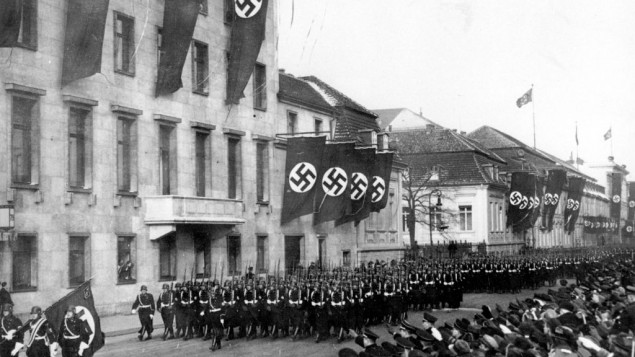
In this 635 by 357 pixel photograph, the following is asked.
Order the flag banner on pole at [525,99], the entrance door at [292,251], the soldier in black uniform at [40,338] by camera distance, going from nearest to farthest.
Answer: the soldier in black uniform at [40,338] → the entrance door at [292,251] → the flag banner on pole at [525,99]

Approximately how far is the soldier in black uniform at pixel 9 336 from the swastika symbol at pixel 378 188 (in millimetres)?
25834

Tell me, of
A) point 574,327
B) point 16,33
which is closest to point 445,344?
point 574,327

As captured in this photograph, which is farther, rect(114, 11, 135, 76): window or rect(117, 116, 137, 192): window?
rect(117, 116, 137, 192): window

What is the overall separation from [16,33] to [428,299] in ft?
54.1

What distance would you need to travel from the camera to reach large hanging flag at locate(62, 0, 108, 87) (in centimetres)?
2498

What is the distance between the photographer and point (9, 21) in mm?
21375

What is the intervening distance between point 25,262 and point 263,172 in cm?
1482

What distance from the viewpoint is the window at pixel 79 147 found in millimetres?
25962

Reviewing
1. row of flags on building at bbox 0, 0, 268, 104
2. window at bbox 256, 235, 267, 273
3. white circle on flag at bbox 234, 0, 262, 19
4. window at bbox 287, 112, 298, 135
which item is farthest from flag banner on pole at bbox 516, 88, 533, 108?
white circle on flag at bbox 234, 0, 262, 19

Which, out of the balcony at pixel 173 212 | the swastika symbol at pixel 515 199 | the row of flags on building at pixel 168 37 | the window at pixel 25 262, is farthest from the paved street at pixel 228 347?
the swastika symbol at pixel 515 199

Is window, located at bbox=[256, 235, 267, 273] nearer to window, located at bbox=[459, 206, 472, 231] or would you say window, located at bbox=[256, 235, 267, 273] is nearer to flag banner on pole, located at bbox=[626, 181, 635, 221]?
window, located at bbox=[459, 206, 472, 231]

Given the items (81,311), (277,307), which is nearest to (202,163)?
(277,307)

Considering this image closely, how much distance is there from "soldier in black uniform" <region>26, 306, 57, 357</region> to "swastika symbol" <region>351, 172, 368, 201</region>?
23.9 metres

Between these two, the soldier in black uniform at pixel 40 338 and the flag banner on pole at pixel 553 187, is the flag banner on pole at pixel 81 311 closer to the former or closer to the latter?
the soldier in black uniform at pixel 40 338
